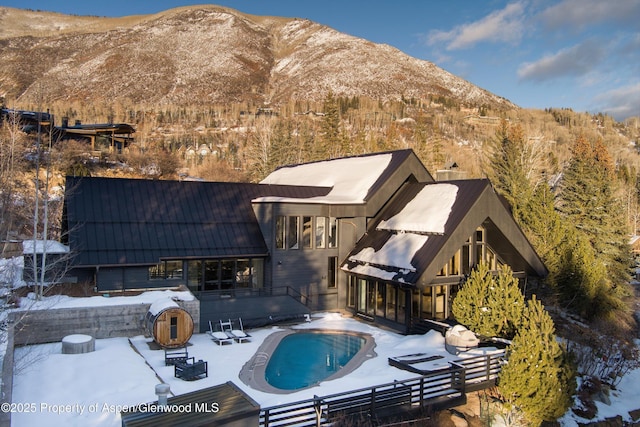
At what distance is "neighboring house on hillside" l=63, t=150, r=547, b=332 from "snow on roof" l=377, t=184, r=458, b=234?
0.07 m

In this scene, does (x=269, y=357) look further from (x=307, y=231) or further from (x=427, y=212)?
(x=427, y=212)

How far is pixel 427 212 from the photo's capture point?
66.3ft

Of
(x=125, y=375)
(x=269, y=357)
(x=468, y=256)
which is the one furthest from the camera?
(x=468, y=256)

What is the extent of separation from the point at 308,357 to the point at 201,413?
25.6 feet

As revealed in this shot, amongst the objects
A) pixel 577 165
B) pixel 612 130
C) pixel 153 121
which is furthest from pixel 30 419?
pixel 612 130

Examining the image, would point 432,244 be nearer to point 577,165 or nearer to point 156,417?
point 156,417

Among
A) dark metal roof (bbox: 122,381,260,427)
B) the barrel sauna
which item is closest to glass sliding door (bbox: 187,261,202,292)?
the barrel sauna

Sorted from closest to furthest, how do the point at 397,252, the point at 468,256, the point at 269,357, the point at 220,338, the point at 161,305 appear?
1. the point at 269,357
2. the point at 161,305
3. the point at 220,338
4. the point at 397,252
5. the point at 468,256

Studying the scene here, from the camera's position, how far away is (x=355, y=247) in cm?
2202

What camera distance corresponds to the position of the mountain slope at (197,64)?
118 meters

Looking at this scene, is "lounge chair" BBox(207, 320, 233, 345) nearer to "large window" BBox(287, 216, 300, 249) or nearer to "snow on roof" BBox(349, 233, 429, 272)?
"large window" BBox(287, 216, 300, 249)

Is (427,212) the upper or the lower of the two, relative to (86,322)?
upper

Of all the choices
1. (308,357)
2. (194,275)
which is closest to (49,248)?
(194,275)

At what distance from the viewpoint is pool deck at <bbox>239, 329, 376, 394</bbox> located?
12.5 meters
